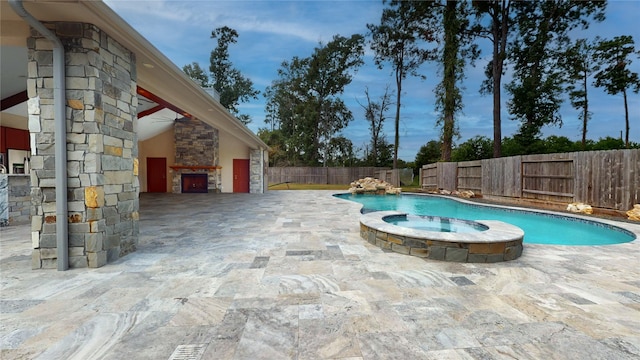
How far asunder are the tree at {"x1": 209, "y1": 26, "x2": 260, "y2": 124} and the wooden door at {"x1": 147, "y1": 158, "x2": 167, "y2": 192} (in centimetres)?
1068

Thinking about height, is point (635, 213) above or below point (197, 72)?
below

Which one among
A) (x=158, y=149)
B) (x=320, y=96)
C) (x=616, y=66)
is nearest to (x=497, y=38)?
(x=616, y=66)

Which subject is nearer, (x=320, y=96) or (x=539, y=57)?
(x=539, y=57)

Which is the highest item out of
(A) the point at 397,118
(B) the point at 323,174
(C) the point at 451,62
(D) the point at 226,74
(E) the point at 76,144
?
(D) the point at 226,74

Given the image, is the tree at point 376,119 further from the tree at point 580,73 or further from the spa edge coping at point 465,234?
the spa edge coping at point 465,234

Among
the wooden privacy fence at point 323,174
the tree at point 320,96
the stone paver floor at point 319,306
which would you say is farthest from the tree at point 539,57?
the stone paver floor at point 319,306

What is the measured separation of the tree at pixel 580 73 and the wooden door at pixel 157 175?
70.8 ft

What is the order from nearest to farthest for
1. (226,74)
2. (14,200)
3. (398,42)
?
(14,200) → (398,42) → (226,74)

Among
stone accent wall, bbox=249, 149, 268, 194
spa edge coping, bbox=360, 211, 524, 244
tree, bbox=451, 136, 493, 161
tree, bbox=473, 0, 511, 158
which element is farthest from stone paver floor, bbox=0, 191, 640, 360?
tree, bbox=451, 136, 493, 161

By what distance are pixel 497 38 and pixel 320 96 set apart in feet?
44.8

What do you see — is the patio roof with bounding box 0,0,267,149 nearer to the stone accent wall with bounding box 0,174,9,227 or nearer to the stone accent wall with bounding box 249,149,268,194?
the stone accent wall with bounding box 0,174,9,227

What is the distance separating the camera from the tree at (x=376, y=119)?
21.9 m

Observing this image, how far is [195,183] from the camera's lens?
1323 cm

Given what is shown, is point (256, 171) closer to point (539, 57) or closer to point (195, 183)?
point (195, 183)
